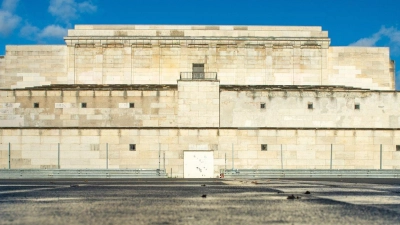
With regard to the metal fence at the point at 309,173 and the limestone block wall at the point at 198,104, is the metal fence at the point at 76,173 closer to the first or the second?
the metal fence at the point at 309,173

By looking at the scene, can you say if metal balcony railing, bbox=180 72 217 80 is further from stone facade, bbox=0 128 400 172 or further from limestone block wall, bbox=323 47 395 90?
limestone block wall, bbox=323 47 395 90

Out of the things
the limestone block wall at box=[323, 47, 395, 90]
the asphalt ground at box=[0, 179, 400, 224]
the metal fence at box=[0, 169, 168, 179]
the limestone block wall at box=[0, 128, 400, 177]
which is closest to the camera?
the asphalt ground at box=[0, 179, 400, 224]

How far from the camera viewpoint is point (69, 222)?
551 inches

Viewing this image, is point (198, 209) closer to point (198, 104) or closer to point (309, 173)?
point (309, 173)

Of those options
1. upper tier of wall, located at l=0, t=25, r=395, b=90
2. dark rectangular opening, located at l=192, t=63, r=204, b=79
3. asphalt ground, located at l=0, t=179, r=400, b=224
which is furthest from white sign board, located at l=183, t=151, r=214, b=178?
asphalt ground, located at l=0, t=179, r=400, b=224

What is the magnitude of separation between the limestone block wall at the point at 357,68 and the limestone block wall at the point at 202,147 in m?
12.1

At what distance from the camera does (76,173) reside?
43375 millimetres

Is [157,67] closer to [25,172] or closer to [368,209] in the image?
[25,172]

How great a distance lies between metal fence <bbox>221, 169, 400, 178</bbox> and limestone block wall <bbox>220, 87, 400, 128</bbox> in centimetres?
715

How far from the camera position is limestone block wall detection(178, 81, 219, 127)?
163ft

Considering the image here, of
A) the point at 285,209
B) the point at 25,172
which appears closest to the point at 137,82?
the point at 25,172

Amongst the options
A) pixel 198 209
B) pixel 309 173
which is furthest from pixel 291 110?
pixel 198 209

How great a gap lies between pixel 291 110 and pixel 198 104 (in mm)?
9179

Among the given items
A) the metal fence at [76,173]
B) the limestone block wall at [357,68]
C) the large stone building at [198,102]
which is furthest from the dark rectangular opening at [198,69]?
the metal fence at [76,173]
